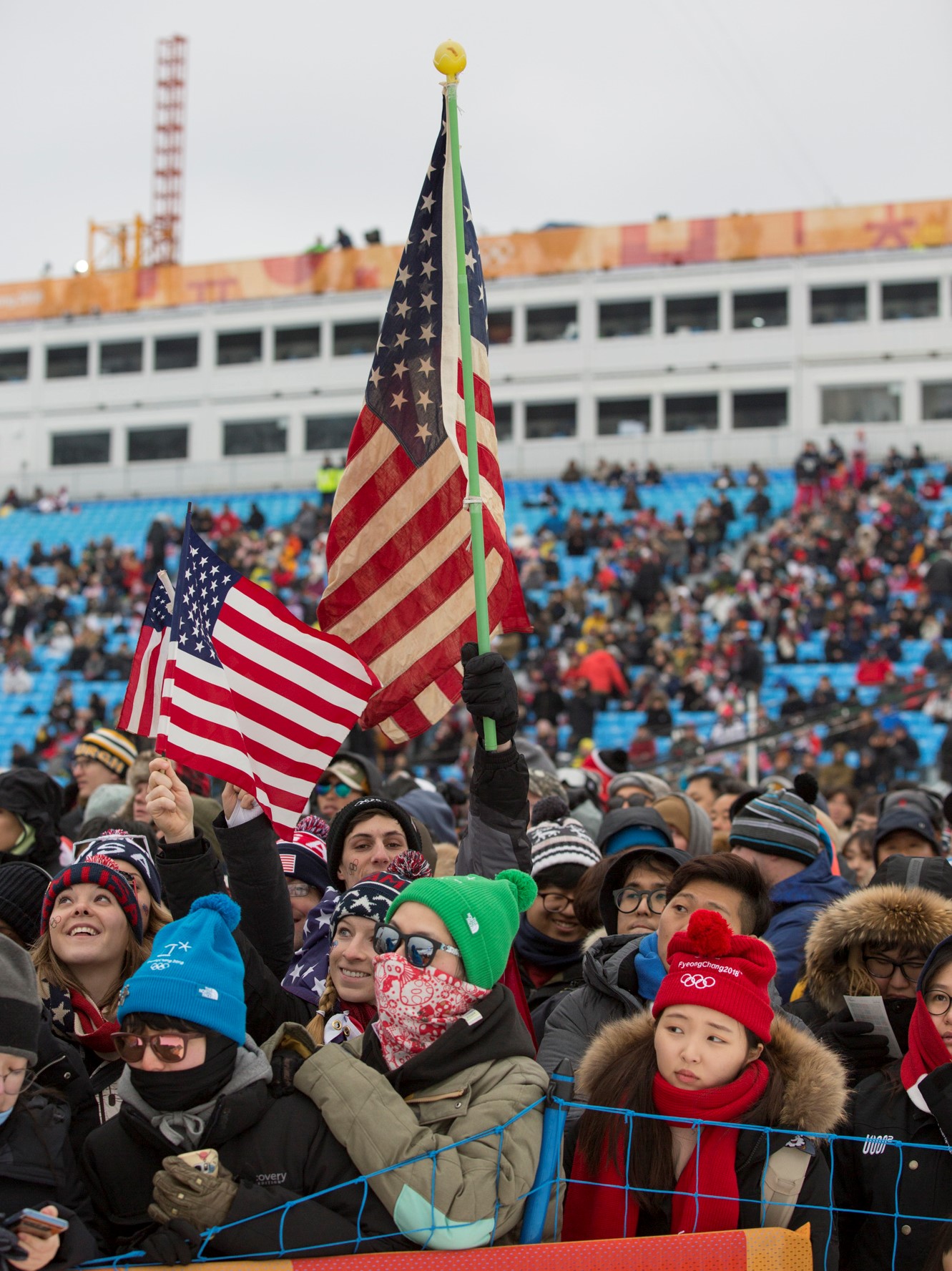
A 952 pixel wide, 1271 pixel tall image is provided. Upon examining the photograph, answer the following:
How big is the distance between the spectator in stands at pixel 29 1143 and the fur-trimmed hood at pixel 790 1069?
1.11m

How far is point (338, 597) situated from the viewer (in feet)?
16.8

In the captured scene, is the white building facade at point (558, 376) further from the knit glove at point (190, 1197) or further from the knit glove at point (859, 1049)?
the knit glove at point (190, 1197)

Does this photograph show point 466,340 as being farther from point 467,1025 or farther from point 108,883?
point 467,1025

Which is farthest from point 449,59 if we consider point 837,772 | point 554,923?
point 837,772

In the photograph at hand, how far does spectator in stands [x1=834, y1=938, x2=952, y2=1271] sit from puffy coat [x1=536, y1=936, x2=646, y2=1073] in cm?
67

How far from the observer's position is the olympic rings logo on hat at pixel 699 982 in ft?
10.1

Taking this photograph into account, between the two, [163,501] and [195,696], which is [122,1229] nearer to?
[195,696]

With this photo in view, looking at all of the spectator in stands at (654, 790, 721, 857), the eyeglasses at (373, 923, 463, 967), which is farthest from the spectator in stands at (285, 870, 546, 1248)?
the spectator in stands at (654, 790, 721, 857)

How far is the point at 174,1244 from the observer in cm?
271

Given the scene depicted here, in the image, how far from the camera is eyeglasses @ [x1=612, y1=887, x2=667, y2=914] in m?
4.43

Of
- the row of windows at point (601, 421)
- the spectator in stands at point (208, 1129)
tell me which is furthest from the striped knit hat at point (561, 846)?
the row of windows at point (601, 421)

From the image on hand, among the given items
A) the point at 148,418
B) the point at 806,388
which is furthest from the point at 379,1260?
Answer: the point at 148,418

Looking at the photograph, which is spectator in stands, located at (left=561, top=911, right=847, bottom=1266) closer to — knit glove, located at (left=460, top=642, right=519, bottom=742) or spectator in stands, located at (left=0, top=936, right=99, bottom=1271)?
knit glove, located at (left=460, top=642, right=519, bottom=742)

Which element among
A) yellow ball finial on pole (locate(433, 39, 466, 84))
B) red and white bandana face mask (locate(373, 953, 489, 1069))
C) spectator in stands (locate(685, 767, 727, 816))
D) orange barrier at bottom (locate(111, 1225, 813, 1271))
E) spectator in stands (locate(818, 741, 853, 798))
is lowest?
spectator in stands (locate(818, 741, 853, 798))
